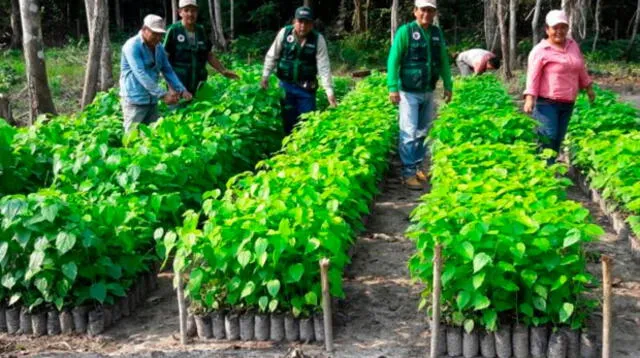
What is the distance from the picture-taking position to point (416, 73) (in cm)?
738

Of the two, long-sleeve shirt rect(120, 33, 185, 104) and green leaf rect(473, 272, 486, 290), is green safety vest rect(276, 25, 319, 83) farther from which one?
green leaf rect(473, 272, 486, 290)

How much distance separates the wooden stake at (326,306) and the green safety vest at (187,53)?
479 cm

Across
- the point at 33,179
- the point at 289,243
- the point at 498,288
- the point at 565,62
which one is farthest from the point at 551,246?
the point at 33,179

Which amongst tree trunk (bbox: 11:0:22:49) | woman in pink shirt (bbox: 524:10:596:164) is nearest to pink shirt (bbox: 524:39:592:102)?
woman in pink shirt (bbox: 524:10:596:164)

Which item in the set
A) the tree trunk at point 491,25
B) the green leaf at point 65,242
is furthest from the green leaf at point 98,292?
the tree trunk at point 491,25

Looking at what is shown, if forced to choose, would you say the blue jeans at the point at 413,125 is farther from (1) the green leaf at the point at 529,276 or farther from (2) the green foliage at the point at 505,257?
(1) the green leaf at the point at 529,276

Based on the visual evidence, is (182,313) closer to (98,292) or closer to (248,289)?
(248,289)

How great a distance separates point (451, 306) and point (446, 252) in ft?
1.08

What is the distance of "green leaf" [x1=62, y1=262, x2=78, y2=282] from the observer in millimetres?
4355

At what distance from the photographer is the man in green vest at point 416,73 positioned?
7324 mm

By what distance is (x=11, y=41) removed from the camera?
30969mm

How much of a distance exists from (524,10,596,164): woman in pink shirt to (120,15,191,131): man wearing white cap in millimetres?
3416

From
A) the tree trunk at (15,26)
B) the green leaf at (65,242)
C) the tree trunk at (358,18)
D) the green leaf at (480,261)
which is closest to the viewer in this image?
the green leaf at (480,261)

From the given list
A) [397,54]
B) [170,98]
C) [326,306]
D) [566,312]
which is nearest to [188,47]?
[170,98]
